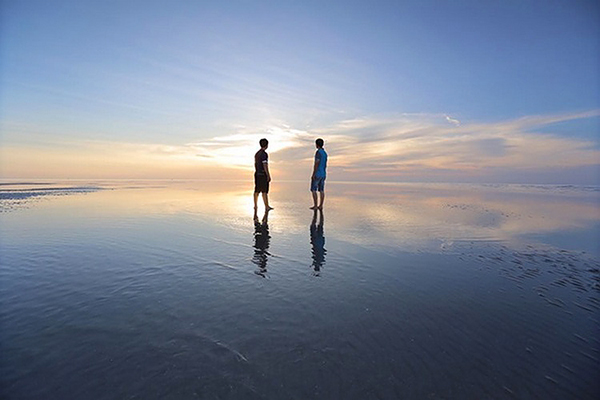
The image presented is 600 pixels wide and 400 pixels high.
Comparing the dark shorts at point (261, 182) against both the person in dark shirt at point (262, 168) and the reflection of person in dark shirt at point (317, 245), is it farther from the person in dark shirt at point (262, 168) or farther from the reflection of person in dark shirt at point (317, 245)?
the reflection of person in dark shirt at point (317, 245)

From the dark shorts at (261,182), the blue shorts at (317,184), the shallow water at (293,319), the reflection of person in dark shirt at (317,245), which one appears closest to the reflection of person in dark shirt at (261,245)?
the shallow water at (293,319)

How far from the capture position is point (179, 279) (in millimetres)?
4520

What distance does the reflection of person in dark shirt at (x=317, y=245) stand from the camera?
537 cm

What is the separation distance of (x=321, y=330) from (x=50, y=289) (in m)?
4.13

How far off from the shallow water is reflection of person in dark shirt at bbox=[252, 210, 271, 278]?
6 centimetres

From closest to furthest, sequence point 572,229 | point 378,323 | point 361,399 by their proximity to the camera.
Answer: point 361,399 < point 378,323 < point 572,229

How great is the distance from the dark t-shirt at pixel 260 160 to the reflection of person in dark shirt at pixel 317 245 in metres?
3.47

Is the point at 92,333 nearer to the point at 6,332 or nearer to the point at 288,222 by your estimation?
the point at 6,332

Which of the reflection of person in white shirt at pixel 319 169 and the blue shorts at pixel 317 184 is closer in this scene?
the reflection of person in white shirt at pixel 319 169

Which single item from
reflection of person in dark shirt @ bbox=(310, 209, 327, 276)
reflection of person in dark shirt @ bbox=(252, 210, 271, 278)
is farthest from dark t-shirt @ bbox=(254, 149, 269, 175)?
reflection of person in dark shirt @ bbox=(310, 209, 327, 276)

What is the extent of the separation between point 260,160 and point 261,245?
6.19 meters

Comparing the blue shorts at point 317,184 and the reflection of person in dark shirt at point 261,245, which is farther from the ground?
the blue shorts at point 317,184

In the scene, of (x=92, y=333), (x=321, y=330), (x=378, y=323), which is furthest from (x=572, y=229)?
(x=92, y=333)

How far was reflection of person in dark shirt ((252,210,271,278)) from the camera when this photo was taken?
519 centimetres
